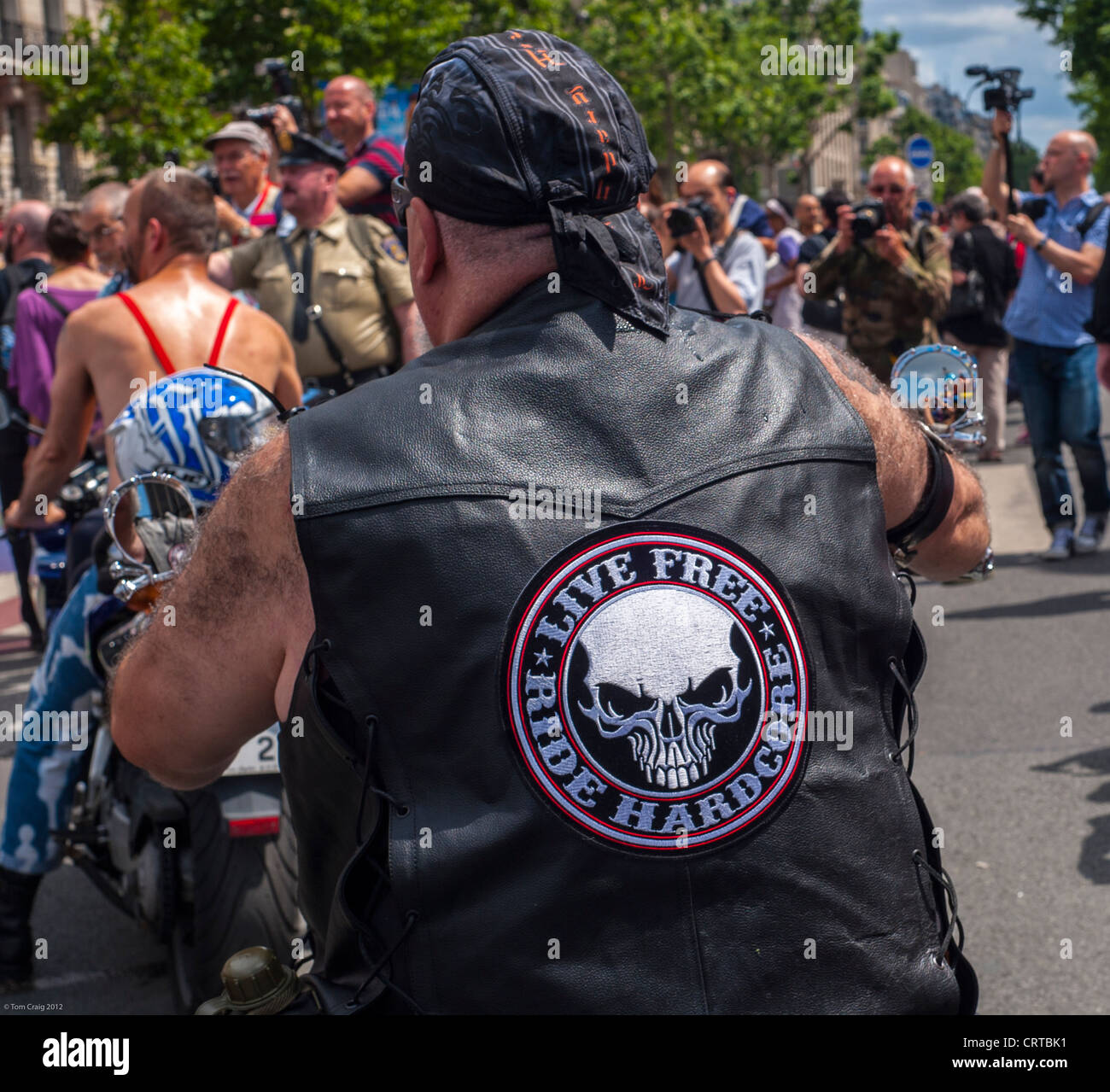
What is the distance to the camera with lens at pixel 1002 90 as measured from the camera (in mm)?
9062

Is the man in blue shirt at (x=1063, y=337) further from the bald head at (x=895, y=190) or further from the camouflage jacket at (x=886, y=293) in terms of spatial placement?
the bald head at (x=895, y=190)

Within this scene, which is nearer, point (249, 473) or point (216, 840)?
point (249, 473)

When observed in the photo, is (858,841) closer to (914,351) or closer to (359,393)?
(359,393)

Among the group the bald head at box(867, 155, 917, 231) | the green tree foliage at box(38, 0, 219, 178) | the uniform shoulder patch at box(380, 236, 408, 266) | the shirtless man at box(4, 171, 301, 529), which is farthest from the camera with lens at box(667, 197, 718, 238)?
the green tree foliage at box(38, 0, 219, 178)

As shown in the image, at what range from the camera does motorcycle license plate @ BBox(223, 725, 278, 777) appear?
3268mm

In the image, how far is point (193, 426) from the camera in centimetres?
307

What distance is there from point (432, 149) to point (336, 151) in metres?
5.04

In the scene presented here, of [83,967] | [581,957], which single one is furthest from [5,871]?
[581,957]

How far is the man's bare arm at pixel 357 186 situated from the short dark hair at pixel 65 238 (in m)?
1.32

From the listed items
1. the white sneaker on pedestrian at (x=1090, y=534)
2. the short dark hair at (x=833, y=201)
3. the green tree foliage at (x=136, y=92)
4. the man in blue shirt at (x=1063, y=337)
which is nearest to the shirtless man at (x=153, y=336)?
the man in blue shirt at (x=1063, y=337)

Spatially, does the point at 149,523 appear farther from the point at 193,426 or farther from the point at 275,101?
the point at 275,101

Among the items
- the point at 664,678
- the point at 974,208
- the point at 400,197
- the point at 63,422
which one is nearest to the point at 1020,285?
the point at 974,208

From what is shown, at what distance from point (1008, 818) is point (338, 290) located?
11.3 ft

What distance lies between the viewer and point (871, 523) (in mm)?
1734
